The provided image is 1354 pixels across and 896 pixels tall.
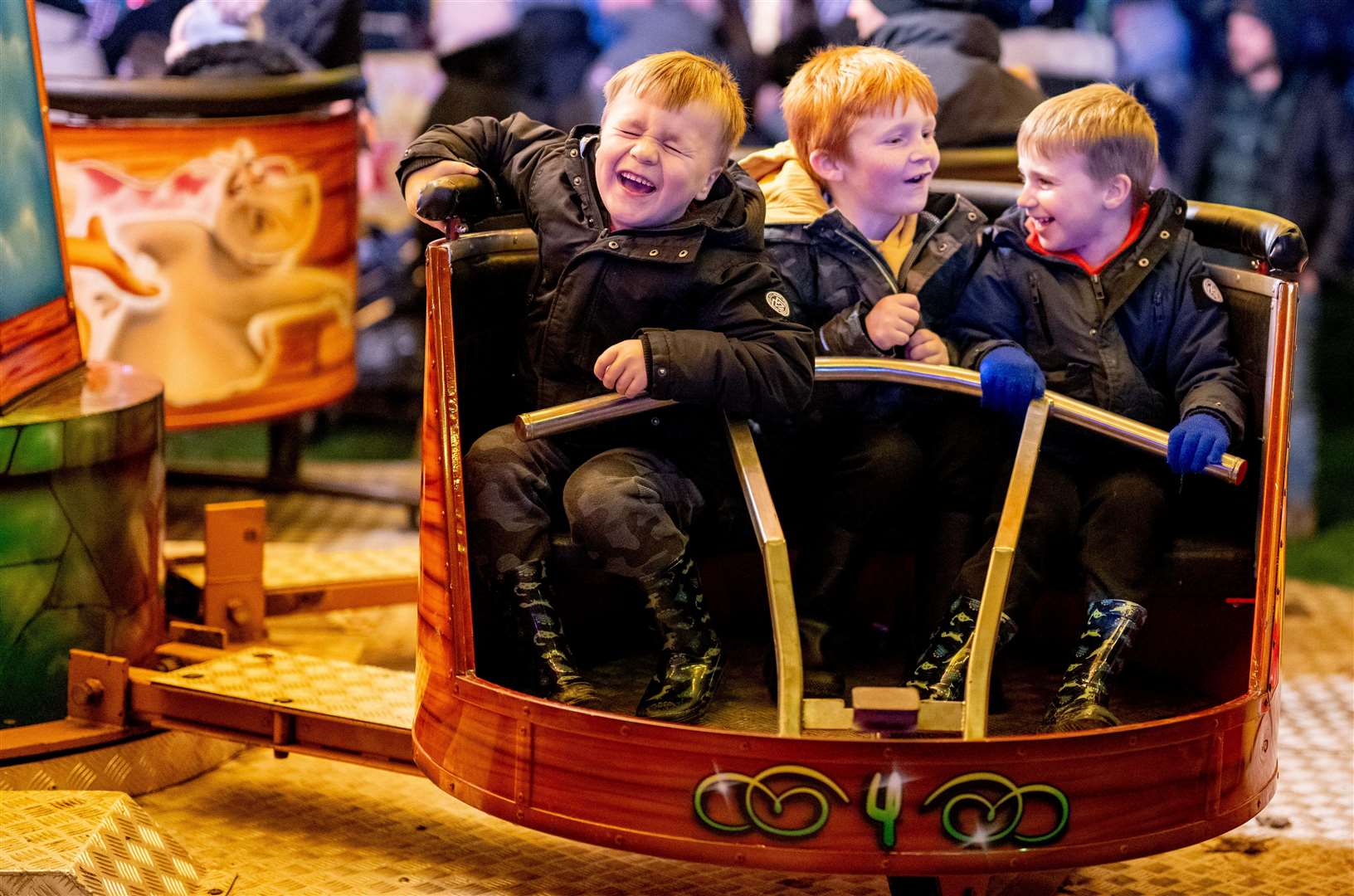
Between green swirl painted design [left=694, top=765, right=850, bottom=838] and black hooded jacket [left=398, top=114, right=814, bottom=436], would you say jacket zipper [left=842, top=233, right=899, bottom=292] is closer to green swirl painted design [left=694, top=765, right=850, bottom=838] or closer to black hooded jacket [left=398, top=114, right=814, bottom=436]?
black hooded jacket [left=398, top=114, right=814, bottom=436]

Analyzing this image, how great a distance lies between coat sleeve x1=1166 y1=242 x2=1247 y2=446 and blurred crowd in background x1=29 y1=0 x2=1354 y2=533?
240 cm

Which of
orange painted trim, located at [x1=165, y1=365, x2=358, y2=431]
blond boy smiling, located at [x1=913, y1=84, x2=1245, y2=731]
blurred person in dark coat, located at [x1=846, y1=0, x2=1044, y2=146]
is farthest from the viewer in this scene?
orange painted trim, located at [x1=165, y1=365, x2=358, y2=431]

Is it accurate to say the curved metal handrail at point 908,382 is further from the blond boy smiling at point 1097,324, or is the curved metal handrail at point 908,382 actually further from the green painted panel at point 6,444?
the green painted panel at point 6,444

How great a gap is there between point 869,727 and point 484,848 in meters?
0.81

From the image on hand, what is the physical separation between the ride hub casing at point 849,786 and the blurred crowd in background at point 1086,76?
2835mm

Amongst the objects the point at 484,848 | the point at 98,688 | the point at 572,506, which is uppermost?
the point at 572,506

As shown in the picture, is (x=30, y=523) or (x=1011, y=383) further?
(x=30, y=523)

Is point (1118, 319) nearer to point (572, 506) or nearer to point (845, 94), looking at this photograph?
point (845, 94)

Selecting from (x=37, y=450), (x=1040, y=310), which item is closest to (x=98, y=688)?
(x=37, y=450)

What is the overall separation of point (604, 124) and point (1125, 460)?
85cm

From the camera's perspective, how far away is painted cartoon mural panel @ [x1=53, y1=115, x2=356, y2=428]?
337 centimetres

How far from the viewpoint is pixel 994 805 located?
1852 mm

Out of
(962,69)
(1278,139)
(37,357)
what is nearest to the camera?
(37,357)

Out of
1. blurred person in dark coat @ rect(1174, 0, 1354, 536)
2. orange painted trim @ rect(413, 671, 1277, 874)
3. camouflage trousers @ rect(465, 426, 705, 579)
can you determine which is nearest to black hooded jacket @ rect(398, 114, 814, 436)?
camouflage trousers @ rect(465, 426, 705, 579)
